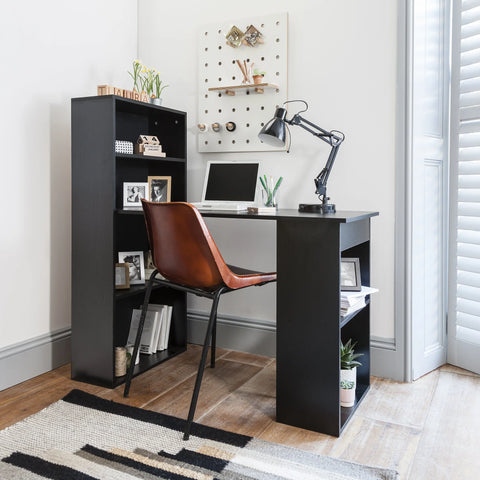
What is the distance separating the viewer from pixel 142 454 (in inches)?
62.4

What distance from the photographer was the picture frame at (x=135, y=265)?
2.34 meters

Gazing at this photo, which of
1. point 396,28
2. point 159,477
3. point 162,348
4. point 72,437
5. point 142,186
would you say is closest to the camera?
point 159,477

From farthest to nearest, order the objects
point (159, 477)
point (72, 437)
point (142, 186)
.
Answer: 1. point (142, 186)
2. point (72, 437)
3. point (159, 477)

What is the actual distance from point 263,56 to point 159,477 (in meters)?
1.99

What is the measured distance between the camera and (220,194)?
7.88 feet

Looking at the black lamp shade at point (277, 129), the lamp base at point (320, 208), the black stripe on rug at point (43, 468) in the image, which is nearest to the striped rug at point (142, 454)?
the black stripe on rug at point (43, 468)

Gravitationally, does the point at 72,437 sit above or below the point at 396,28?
below

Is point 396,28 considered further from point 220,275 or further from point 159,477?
point 159,477

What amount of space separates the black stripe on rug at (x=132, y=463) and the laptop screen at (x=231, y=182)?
1.22 metres

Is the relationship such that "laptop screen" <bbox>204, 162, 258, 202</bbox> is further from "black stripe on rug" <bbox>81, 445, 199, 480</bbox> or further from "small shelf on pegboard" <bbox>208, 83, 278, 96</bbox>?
"black stripe on rug" <bbox>81, 445, 199, 480</bbox>

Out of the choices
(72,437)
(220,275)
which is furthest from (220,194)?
(72,437)

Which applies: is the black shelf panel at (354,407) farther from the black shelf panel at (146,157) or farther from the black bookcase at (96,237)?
the black shelf panel at (146,157)

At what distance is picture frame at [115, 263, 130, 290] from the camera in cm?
223

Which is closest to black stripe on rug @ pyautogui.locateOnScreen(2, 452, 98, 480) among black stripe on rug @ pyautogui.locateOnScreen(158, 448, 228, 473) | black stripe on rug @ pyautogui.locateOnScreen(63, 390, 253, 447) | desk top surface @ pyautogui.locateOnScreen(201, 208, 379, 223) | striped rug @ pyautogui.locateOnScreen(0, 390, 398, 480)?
striped rug @ pyautogui.locateOnScreen(0, 390, 398, 480)
